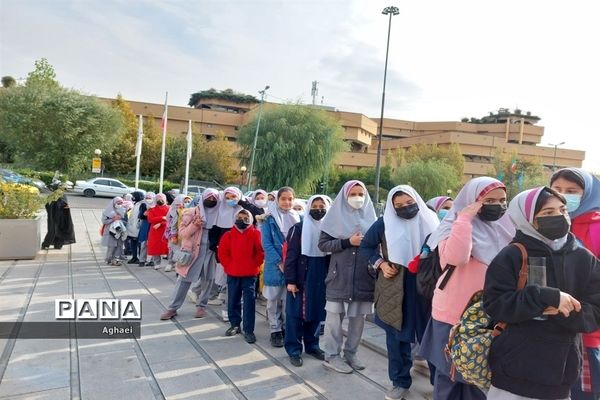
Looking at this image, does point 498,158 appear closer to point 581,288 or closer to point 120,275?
point 120,275

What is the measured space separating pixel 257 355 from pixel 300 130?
97.7 ft

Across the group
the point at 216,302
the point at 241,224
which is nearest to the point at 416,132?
the point at 216,302

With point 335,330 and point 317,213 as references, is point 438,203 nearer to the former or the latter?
point 317,213

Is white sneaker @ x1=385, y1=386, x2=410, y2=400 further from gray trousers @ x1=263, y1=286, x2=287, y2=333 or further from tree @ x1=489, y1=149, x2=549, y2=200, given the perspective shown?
tree @ x1=489, y1=149, x2=549, y2=200

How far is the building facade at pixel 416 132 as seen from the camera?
203ft

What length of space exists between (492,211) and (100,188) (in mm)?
29938

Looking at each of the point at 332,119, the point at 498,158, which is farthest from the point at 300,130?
the point at 498,158

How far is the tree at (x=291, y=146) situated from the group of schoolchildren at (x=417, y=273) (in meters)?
26.9

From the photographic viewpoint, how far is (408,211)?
3549 mm

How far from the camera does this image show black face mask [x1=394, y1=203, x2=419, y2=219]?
355 cm

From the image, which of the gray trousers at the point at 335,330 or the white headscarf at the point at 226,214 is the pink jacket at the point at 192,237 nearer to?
the white headscarf at the point at 226,214

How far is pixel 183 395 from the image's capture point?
3.58m

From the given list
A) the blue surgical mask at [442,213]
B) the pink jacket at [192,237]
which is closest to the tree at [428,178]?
the pink jacket at [192,237]

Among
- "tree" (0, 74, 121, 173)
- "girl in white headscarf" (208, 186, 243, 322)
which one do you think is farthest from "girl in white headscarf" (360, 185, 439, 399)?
"tree" (0, 74, 121, 173)
